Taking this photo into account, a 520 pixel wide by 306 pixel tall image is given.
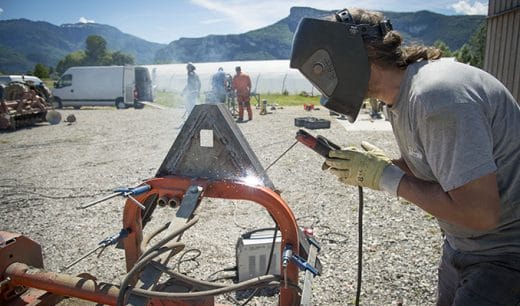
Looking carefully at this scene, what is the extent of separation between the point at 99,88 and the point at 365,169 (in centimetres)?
2230

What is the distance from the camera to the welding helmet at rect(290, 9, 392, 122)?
164cm

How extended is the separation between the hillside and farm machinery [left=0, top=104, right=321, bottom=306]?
56940mm

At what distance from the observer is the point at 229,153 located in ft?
6.44

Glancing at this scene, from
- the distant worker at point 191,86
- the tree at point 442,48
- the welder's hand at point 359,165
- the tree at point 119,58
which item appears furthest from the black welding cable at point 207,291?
the tree at point 119,58

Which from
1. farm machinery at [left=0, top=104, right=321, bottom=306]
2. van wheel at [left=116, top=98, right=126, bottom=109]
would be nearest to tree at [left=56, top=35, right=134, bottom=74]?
van wheel at [left=116, top=98, right=126, bottom=109]

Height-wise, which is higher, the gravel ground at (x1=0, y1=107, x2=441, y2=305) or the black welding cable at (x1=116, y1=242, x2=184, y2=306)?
the black welding cable at (x1=116, y1=242, x2=184, y2=306)

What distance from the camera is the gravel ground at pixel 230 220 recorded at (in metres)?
3.33

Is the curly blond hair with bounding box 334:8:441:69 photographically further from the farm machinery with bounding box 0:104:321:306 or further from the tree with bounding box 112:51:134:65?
the tree with bounding box 112:51:134:65

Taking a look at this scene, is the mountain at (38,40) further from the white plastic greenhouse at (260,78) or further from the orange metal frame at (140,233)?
the orange metal frame at (140,233)

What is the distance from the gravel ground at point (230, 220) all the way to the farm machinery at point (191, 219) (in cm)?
127

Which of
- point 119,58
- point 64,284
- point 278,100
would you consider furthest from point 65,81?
point 119,58

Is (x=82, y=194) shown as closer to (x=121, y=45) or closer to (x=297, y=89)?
(x=297, y=89)

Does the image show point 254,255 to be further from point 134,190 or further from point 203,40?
point 203,40

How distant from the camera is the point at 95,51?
58.1 metres
